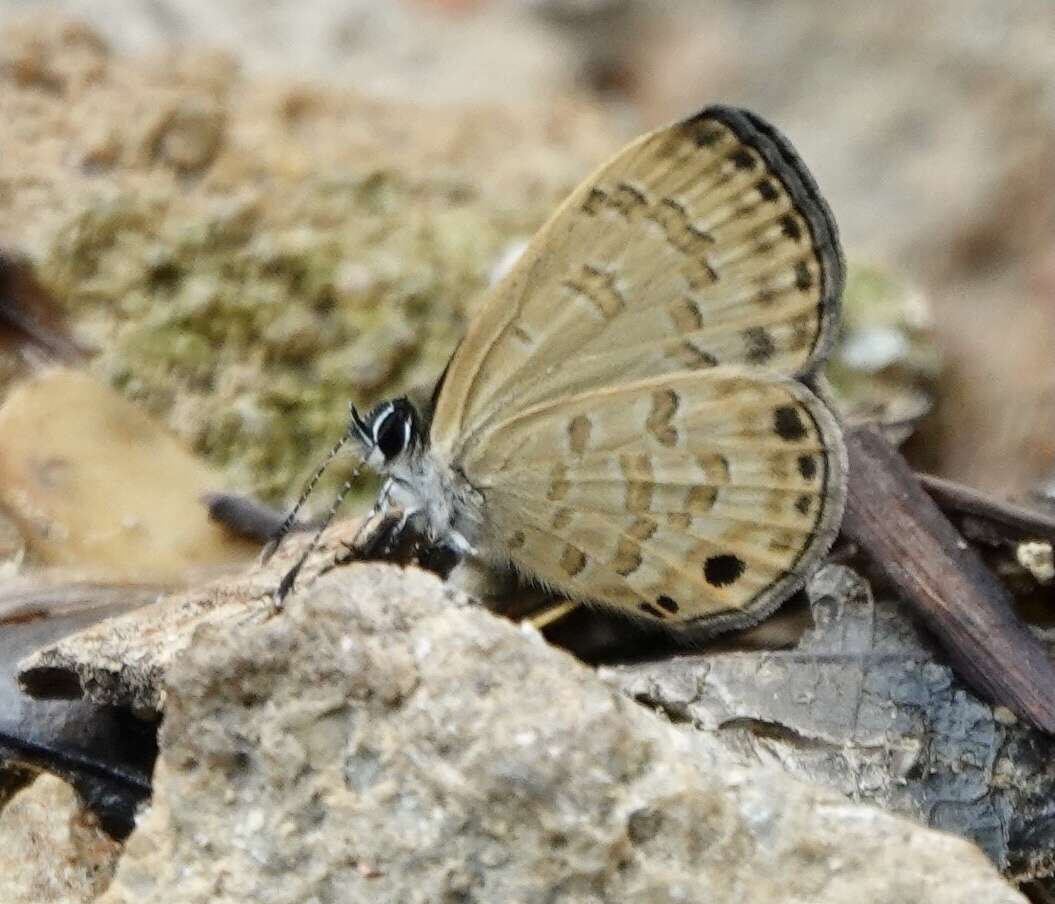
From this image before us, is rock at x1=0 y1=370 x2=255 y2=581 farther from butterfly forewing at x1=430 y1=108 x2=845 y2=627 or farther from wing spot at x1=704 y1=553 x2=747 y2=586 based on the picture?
wing spot at x1=704 y1=553 x2=747 y2=586

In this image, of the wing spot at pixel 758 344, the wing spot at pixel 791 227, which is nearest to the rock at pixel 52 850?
the wing spot at pixel 758 344

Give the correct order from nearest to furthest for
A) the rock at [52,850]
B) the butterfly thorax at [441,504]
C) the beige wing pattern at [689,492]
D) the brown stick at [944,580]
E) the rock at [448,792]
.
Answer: the rock at [448,792], the rock at [52,850], the brown stick at [944,580], the beige wing pattern at [689,492], the butterfly thorax at [441,504]

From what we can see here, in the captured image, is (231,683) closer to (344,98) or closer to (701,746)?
(701,746)

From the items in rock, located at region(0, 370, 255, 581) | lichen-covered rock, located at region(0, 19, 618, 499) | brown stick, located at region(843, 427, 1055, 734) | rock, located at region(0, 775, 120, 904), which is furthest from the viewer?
lichen-covered rock, located at region(0, 19, 618, 499)

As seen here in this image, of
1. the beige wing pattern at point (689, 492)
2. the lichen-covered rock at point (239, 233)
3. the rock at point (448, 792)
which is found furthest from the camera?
the lichen-covered rock at point (239, 233)

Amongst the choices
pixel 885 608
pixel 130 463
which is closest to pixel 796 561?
pixel 885 608

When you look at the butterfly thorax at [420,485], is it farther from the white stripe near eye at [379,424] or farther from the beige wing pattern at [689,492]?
the beige wing pattern at [689,492]

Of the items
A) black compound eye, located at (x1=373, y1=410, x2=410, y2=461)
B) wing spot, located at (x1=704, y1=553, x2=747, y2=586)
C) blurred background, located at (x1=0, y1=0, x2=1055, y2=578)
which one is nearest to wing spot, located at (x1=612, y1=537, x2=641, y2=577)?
wing spot, located at (x1=704, y1=553, x2=747, y2=586)
